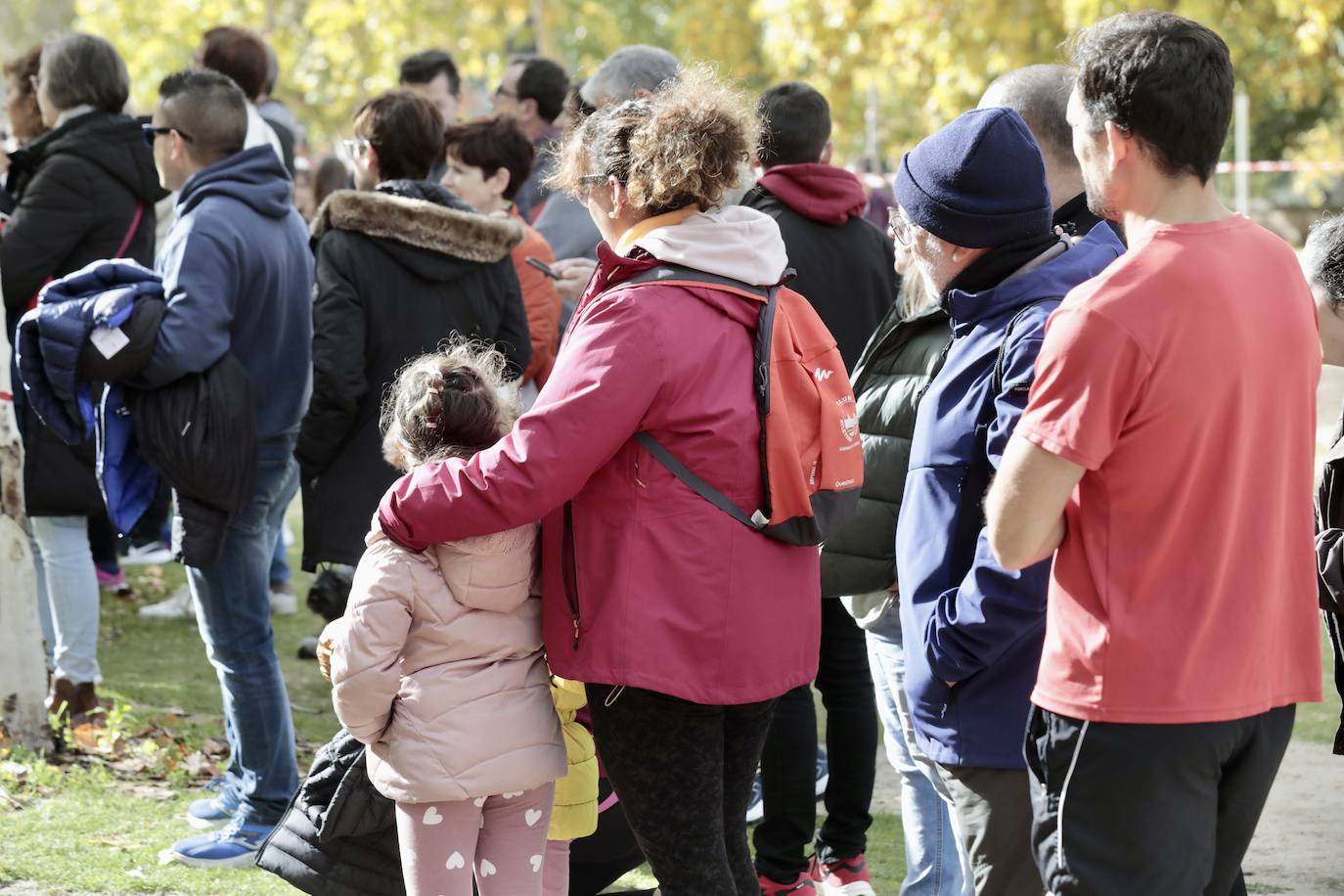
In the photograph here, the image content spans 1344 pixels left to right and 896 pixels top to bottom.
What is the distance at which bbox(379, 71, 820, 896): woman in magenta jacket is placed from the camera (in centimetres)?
295

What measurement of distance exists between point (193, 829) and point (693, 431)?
272cm

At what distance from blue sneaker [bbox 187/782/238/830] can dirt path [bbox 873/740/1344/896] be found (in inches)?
81.7

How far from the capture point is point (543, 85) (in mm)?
Result: 7273

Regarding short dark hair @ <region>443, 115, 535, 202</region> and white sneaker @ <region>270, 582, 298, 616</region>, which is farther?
white sneaker @ <region>270, 582, 298, 616</region>

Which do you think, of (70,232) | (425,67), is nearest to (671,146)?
(70,232)

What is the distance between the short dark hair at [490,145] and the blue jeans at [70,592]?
6.41ft

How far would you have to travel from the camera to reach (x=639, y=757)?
3.08 meters

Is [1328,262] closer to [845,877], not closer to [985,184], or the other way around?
[985,184]

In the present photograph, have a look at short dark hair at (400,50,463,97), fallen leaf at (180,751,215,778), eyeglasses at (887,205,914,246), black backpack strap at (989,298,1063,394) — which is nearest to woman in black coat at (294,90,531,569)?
fallen leaf at (180,751,215,778)

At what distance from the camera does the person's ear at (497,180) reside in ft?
19.2

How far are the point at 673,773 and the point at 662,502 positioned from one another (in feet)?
1.76

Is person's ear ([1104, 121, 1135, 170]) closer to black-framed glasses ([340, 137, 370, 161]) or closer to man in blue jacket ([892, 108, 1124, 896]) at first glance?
man in blue jacket ([892, 108, 1124, 896])

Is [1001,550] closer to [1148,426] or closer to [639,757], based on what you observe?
[1148,426]

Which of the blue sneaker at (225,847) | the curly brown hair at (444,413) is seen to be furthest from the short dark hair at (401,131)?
the blue sneaker at (225,847)
